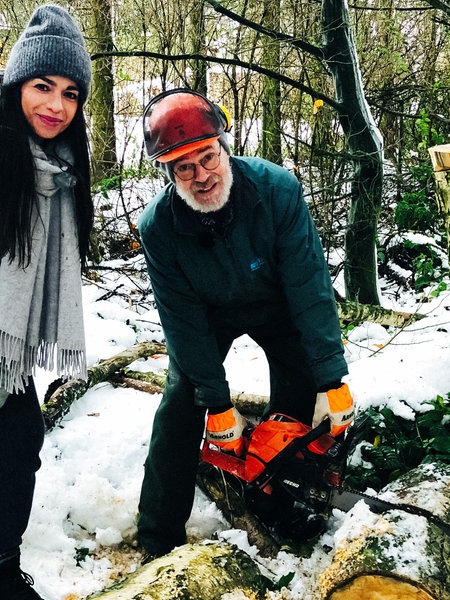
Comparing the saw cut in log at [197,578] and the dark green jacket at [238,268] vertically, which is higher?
the dark green jacket at [238,268]

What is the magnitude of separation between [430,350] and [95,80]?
18.7ft

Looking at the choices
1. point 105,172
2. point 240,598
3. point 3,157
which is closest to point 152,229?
point 3,157

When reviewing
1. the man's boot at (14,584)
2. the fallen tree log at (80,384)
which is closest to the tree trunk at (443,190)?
the fallen tree log at (80,384)

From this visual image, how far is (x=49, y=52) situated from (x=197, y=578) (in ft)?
5.71

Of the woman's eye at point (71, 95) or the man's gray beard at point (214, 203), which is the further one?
the man's gray beard at point (214, 203)

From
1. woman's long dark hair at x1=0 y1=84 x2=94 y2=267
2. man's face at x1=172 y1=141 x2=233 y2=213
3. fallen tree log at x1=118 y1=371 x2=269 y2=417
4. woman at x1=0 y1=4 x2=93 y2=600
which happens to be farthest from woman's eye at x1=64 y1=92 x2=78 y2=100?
fallen tree log at x1=118 y1=371 x2=269 y2=417

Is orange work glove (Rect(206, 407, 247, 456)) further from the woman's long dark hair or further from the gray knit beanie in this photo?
the gray knit beanie

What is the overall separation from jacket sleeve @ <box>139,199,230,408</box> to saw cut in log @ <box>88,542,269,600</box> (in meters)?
0.68

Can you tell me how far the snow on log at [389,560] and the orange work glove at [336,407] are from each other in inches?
15.3

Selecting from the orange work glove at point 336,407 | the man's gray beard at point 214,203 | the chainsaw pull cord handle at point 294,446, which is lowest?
the chainsaw pull cord handle at point 294,446

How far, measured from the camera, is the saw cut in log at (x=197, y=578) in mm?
1544

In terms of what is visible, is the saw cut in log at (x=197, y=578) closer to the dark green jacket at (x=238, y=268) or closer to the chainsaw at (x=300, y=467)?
the chainsaw at (x=300, y=467)

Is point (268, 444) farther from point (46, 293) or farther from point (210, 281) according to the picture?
point (46, 293)

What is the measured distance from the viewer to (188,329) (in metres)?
2.33
